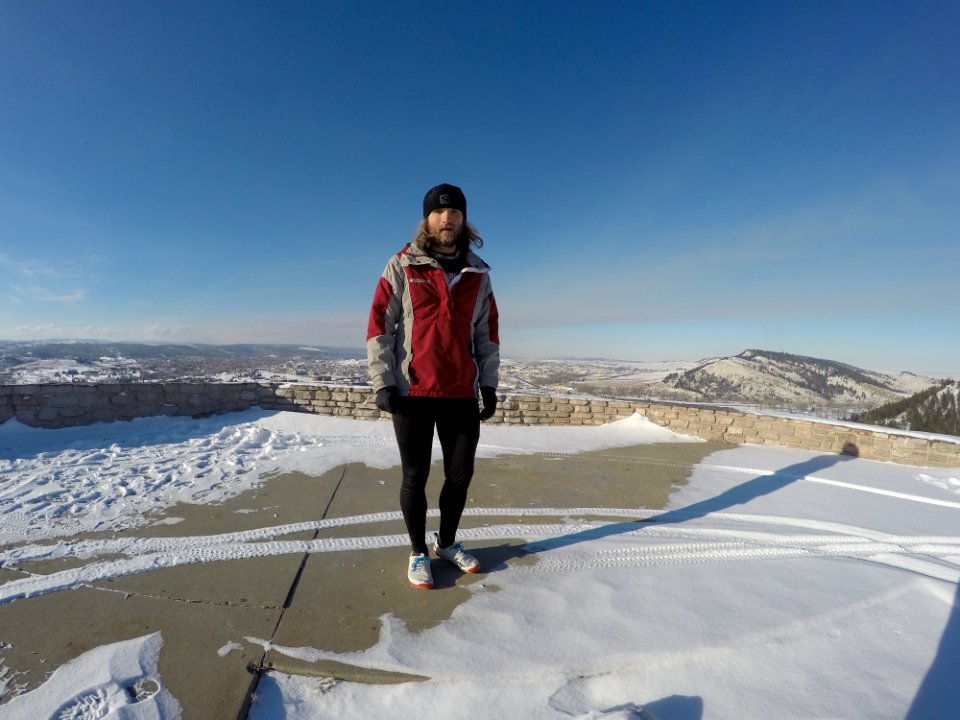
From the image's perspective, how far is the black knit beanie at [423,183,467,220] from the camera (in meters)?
2.01

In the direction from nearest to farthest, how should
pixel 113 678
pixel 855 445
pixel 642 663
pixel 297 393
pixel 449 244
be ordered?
pixel 113 678, pixel 642 663, pixel 449 244, pixel 855 445, pixel 297 393

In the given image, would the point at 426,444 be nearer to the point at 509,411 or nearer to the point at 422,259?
the point at 422,259

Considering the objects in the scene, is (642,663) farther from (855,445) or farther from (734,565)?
(855,445)

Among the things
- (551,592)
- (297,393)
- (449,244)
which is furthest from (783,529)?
(297,393)

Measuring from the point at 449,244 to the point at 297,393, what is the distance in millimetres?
Result: 5466

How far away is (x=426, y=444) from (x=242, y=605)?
101 cm

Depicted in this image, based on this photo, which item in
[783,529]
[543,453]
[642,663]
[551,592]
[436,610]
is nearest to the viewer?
[642,663]

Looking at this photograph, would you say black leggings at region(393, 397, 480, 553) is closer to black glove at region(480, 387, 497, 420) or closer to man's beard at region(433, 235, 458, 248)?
black glove at region(480, 387, 497, 420)

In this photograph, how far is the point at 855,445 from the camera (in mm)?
5535

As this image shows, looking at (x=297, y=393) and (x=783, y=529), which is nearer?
(x=783, y=529)

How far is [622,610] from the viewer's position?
1.73m

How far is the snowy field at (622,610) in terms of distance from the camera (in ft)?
4.11

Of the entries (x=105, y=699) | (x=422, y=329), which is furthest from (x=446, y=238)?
(x=105, y=699)

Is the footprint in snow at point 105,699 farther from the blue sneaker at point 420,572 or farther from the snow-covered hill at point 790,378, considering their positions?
the snow-covered hill at point 790,378
